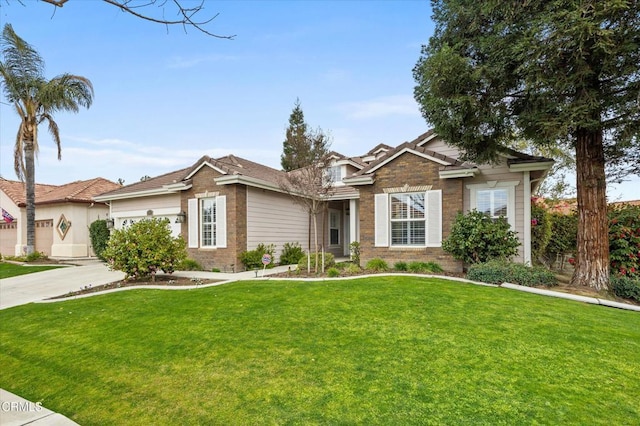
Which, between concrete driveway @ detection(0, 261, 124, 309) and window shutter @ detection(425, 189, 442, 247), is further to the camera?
window shutter @ detection(425, 189, 442, 247)

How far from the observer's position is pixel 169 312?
6680 mm

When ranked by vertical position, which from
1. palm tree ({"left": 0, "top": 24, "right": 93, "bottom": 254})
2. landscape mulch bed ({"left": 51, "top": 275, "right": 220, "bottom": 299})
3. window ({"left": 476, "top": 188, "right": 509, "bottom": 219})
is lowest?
landscape mulch bed ({"left": 51, "top": 275, "right": 220, "bottom": 299})

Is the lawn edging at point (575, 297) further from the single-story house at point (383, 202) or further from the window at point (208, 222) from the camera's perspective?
the window at point (208, 222)

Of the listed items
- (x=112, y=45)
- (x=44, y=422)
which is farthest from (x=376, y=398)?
(x=112, y=45)

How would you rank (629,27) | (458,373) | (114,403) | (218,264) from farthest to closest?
(218,264)
(629,27)
(458,373)
(114,403)

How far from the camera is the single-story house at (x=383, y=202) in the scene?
10422 millimetres

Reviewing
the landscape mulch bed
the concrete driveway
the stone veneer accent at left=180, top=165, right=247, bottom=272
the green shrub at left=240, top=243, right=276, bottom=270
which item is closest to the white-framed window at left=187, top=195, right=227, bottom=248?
the stone veneer accent at left=180, top=165, right=247, bottom=272

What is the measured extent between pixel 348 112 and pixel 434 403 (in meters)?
17.1

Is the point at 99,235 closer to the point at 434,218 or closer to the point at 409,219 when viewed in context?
the point at 409,219

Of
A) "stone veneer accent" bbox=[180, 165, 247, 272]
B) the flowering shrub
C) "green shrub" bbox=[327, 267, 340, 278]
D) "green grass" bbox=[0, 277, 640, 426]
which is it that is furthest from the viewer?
"stone veneer accent" bbox=[180, 165, 247, 272]

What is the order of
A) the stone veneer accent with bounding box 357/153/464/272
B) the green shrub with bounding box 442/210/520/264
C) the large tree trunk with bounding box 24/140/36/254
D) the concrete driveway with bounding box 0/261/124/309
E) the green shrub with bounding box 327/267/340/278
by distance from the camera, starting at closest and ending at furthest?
the concrete driveway with bounding box 0/261/124/309 → the green shrub with bounding box 442/210/520/264 → the green shrub with bounding box 327/267/340/278 → the stone veneer accent with bounding box 357/153/464/272 → the large tree trunk with bounding box 24/140/36/254

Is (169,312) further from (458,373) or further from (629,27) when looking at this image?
(629,27)

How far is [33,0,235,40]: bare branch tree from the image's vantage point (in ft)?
9.44

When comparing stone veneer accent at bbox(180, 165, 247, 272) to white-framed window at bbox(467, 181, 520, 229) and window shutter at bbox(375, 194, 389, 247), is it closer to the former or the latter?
window shutter at bbox(375, 194, 389, 247)
